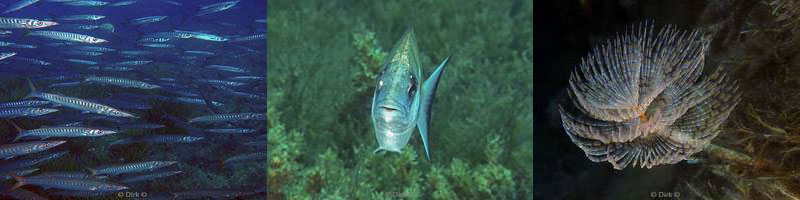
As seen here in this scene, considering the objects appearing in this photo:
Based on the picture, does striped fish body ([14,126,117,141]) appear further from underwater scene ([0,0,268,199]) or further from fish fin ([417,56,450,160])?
fish fin ([417,56,450,160])

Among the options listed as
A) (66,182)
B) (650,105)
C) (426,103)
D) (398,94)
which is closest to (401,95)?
(398,94)

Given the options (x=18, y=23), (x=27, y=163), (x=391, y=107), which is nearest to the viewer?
(x=391, y=107)

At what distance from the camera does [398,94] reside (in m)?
2.14

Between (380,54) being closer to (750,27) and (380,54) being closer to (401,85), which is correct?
(401,85)

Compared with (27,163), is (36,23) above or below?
above

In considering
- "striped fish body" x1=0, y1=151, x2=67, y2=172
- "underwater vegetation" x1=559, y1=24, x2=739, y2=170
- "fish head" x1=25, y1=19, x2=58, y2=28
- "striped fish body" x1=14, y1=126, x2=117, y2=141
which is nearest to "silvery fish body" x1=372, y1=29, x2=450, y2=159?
"underwater vegetation" x1=559, y1=24, x2=739, y2=170

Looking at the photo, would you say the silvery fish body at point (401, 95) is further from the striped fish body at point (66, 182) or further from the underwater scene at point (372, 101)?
the striped fish body at point (66, 182)

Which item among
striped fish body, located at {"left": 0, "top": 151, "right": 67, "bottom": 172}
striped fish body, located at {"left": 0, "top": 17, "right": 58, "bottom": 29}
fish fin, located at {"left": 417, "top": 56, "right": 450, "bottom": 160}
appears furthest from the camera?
striped fish body, located at {"left": 0, "top": 151, "right": 67, "bottom": 172}

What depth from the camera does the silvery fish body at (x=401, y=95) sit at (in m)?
2.15

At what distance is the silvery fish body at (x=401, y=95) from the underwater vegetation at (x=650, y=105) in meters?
0.82

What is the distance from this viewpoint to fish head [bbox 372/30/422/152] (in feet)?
7.03

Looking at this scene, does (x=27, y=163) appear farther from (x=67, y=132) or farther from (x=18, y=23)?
(x=18, y=23)

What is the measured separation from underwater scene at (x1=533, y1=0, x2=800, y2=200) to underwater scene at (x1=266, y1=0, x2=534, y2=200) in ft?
3.54

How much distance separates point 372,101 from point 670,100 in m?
2.02
